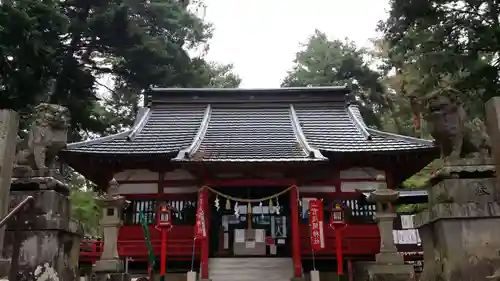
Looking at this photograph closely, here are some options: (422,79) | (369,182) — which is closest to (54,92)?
(369,182)

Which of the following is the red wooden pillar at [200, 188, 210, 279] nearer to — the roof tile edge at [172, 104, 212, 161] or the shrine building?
the shrine building

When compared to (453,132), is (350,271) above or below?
below

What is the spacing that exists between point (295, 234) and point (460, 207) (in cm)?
723

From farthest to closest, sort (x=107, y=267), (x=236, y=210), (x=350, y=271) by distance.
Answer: (x=236, y=210) → (x=350, y=271) → (x=107, y=267)

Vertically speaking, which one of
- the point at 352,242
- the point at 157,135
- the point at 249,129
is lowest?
the point at 352,242

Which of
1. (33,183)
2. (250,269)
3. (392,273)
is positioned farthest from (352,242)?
(33,183)

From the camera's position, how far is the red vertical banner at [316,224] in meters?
12.7

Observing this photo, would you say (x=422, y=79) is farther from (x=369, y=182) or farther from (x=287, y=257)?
(x=287, y=257)

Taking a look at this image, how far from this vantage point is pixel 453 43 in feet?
44.2

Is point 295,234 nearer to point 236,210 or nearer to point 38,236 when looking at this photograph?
point 236,210

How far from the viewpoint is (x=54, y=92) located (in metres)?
18.8

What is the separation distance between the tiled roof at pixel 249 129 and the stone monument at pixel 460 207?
597 cm

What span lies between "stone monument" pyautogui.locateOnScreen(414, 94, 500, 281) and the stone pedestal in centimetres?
525

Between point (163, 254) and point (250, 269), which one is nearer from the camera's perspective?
point (163, 254)
